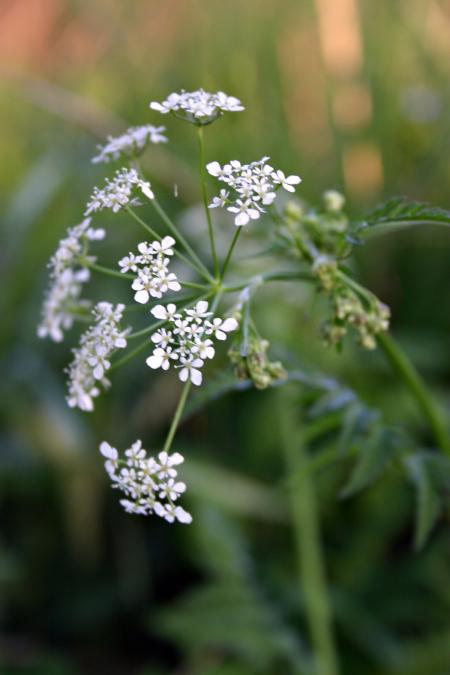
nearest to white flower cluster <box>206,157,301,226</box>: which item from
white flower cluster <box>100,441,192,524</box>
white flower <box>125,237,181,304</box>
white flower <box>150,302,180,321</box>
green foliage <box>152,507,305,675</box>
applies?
white flower <box>125,237,181,304</box>

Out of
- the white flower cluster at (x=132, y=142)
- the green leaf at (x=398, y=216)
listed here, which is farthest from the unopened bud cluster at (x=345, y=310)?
the white flower cluster at (x=132, y=142)

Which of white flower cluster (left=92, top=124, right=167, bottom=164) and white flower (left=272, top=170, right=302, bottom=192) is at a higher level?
white flower cluster (left=92, top=124, right=167, bottom=164)

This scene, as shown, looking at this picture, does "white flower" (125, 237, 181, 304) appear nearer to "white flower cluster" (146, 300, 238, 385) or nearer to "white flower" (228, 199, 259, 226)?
"white flower cluster" (146, 300, 238, 385)

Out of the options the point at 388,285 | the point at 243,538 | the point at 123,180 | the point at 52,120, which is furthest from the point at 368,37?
the point at 123,180

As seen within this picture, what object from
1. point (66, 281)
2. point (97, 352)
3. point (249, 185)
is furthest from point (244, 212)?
point (66, 281)

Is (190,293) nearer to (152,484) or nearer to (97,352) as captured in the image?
(97,352)

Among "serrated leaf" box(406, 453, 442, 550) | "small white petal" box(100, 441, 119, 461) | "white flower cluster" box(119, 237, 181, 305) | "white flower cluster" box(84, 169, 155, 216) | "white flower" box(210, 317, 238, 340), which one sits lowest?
"small white petal" box(100, 441, 119, 461)

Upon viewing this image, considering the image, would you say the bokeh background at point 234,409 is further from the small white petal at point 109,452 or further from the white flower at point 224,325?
the small white petal at point 109,452
